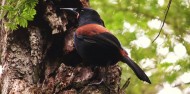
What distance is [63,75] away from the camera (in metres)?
2.57

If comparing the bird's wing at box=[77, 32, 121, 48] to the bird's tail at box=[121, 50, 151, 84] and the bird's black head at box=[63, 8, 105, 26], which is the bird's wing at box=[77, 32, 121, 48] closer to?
the bird's tail at box=[121, 50, 151, 84]

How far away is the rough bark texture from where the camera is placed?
2523 mm

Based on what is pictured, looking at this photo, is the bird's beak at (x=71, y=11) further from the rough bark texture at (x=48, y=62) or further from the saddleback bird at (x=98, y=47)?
the saddleback bird at (x=98, y=47)

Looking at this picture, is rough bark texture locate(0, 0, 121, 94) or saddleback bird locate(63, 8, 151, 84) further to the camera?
saddleback bird locate(63, 8, 151, 84)

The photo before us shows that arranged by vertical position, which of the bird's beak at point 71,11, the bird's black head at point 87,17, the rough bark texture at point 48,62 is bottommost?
the rough bark texture at point 48,62

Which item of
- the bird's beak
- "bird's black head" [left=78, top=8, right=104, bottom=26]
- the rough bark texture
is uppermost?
the bird's beak

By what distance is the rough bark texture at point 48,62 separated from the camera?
99.3 inches

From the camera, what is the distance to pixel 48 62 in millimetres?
2930

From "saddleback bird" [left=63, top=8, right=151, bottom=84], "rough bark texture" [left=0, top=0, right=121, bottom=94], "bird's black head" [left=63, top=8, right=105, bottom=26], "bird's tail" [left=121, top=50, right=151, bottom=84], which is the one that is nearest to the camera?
"bird's tail" [left=121, top=50, right=151, bottom=84]

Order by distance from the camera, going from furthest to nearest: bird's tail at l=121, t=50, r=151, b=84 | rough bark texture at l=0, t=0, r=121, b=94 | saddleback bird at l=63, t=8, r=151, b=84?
1. saddleback bird at l=63, t=8, r=151, b=84
2. rough bark texture at l=0, t=0, r=121, b=94
3. bird's tail at l=121, t=50, r=151, b=84

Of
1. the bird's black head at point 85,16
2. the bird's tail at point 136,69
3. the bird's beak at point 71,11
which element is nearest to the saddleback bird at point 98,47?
the bird's tail at point 136,69

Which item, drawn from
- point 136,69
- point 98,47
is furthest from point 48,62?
point 136,69

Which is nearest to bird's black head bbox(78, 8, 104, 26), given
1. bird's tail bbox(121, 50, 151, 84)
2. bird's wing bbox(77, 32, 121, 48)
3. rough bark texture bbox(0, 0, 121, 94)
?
rough bark texture bbox(0, 0, 121, 94)

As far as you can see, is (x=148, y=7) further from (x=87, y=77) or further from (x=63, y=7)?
(x=87, y=77)
